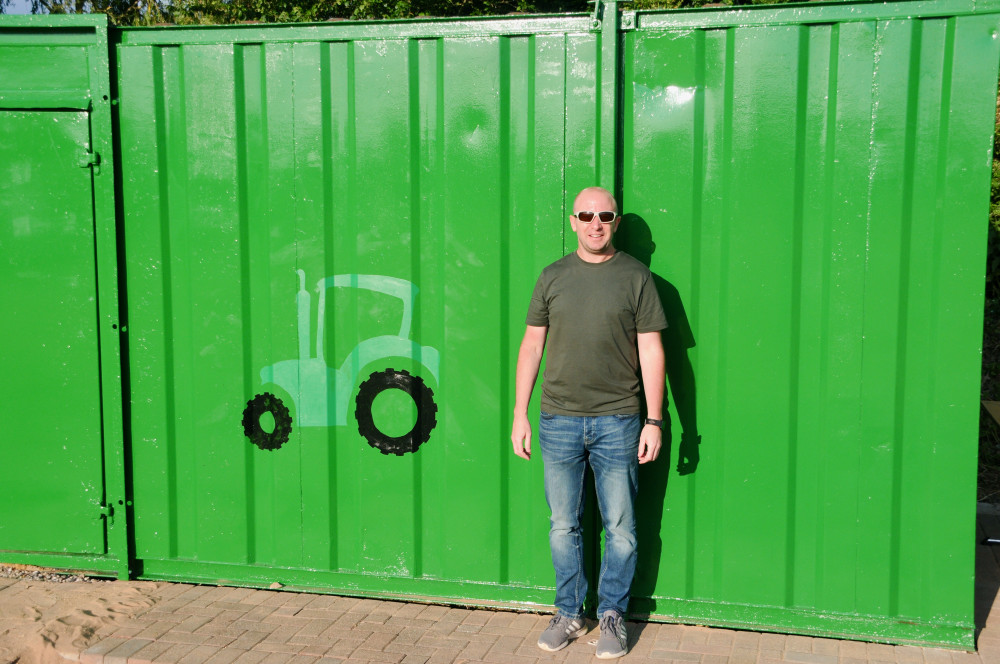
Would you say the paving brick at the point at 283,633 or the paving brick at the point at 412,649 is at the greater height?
the paving brick at the point at 283,633

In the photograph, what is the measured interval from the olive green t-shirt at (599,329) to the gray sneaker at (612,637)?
93 cm

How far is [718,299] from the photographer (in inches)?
156

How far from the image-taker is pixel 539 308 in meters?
3.80

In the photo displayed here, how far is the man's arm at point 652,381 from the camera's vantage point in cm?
370

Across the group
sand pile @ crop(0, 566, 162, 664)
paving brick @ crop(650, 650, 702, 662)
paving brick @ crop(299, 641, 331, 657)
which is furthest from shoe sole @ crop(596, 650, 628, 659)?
sand pile @ crop(0, 566, 162, 664)

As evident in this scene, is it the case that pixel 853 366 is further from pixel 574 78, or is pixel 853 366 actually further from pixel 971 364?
pixel 574 78

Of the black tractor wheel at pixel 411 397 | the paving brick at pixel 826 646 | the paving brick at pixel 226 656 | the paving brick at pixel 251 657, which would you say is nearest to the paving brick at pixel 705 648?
the paving brick at pixel 826 646

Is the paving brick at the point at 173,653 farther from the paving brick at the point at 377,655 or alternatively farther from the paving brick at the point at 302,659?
the paving brick at the point at 377,655

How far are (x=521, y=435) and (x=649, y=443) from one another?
0.57m

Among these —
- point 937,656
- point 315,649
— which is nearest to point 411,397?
point 315,649

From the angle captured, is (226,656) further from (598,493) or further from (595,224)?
(595,224)

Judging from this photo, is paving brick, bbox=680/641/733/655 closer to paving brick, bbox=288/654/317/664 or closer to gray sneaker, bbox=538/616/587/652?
gray sneaker, bbox=538/616/587/652

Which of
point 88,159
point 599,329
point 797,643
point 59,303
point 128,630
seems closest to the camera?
point 599,329

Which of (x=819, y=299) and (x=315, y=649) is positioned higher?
(x=819, y=299)
